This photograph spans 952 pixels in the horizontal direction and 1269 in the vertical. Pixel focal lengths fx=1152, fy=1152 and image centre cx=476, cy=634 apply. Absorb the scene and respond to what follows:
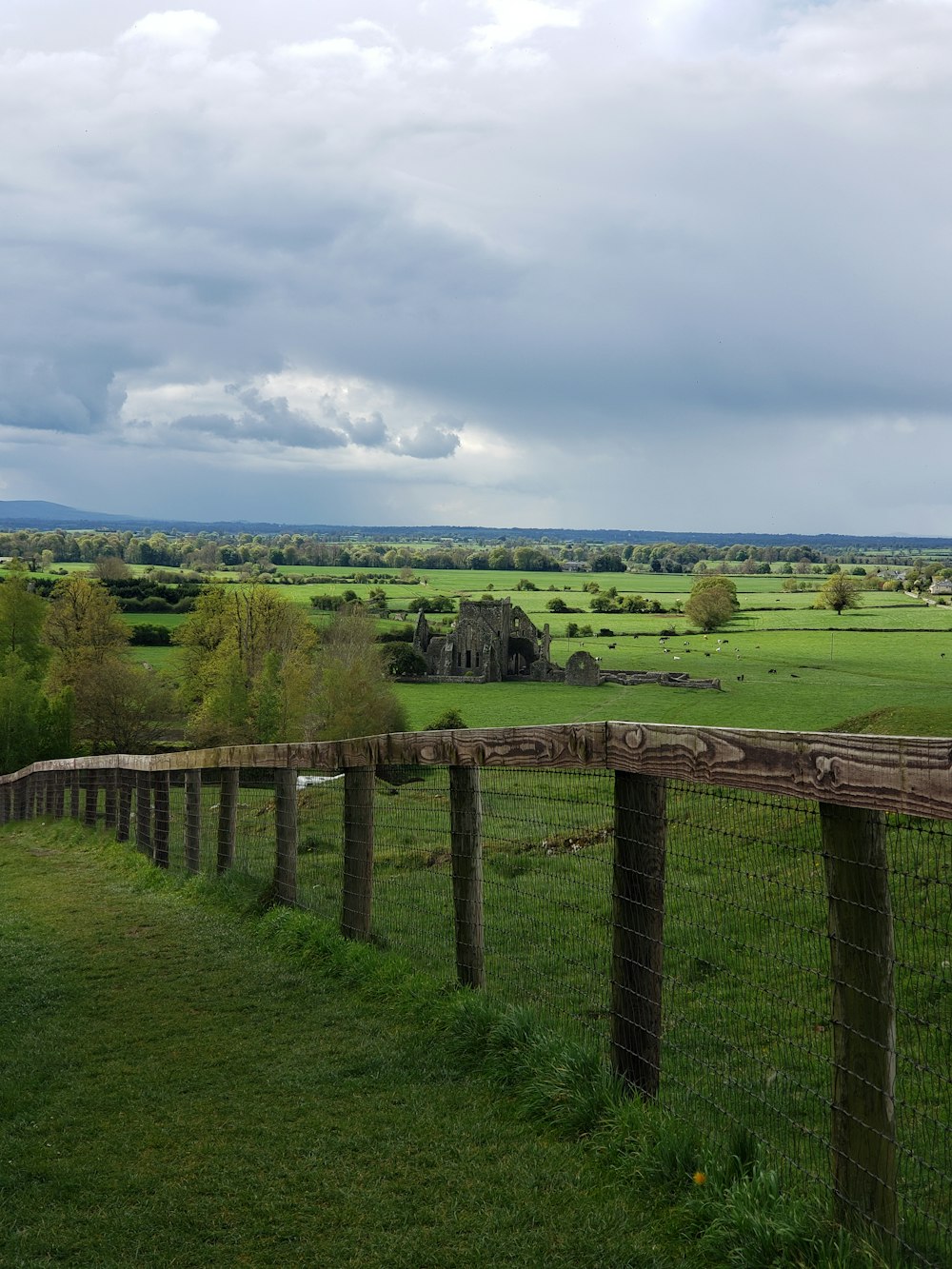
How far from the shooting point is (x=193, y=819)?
12.0 metres

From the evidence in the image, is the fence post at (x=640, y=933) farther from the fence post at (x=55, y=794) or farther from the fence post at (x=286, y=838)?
the fence post at (x=55, y=794)

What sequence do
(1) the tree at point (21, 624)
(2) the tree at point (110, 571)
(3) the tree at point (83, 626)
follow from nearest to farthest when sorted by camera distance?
(1) the tree at point (21, 624) < (3) the tree at point (83, 626) < (2) the tree at point (110, 571)

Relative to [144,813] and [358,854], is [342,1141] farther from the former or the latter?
[144,813]

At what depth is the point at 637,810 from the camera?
199 inches

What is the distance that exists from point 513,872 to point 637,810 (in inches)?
205

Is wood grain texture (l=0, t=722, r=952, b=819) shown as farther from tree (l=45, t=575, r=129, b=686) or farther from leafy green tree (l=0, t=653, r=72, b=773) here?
tree (l=45, t=575, r=129, b=686)

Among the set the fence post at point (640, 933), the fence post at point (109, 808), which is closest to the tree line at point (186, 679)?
the fence post at point (109, 808)

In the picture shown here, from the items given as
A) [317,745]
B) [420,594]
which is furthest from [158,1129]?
[420,594]

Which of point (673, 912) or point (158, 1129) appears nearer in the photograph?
point (158, 1129)

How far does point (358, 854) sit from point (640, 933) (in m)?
3.47

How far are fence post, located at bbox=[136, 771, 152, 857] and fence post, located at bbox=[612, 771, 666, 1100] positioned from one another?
374 inches

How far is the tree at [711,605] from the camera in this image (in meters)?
153

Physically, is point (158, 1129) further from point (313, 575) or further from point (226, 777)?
point (313, 575)

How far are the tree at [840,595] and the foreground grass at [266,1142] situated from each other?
152m
